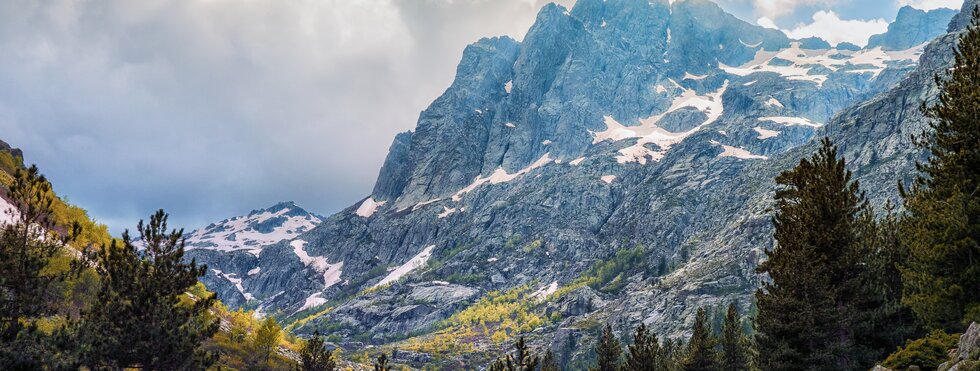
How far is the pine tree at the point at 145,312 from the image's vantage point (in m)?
26.9

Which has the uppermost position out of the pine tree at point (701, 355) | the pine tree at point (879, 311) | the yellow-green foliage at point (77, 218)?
the yellow-green foliage at point (77, 218)

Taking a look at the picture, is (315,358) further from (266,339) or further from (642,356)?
(642,356)

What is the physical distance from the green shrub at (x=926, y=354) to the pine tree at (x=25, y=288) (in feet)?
113

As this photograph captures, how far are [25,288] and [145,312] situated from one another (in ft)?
19.8

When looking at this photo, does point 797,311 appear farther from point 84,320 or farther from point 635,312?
point 635,312

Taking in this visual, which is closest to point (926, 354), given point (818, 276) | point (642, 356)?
point (818, 276)

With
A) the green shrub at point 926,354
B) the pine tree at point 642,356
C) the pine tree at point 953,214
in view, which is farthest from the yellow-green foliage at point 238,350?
the pine tree at point 953,214

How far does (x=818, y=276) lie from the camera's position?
2870 cm

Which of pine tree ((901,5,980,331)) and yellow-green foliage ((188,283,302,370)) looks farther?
yellow-green foliage ((188,283,302,370))

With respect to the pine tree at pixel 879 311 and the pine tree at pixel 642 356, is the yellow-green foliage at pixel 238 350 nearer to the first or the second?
the pine tree at pixel 642 356

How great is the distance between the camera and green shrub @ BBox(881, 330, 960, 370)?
65.9 feet

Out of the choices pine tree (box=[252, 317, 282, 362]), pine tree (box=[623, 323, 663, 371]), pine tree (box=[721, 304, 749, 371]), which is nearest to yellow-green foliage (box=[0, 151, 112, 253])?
pine tree (box=[252, 317, 282, 362])

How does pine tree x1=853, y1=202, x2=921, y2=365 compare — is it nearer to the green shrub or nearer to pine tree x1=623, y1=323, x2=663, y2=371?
the green shrub

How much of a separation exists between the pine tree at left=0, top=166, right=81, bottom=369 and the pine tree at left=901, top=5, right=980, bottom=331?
38.4 m
